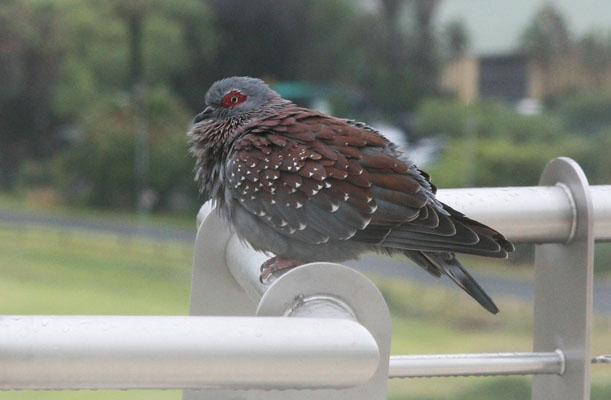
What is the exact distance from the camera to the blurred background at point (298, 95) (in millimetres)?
3312

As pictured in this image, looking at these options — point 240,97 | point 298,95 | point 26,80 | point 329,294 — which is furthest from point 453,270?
point 26,80

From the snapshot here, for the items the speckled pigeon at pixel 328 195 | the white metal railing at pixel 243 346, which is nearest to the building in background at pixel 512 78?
the speckled pigeon at pixel 328 195

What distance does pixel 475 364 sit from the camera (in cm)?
71

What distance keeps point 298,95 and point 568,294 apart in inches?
107

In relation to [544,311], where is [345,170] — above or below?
above

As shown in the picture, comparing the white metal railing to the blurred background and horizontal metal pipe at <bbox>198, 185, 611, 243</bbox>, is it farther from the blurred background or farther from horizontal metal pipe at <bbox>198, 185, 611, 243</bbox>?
the blurred background

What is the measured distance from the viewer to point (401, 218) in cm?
96

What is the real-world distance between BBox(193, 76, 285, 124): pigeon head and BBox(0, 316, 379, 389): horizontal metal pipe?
775 mm

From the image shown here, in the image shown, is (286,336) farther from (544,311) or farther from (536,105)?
(536,105)

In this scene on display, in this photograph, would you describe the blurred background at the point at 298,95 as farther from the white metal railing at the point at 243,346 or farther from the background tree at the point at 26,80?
the white metal railing at the point at 243,346

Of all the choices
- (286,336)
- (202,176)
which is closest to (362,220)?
(202,176)

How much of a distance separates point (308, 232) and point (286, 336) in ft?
1.96

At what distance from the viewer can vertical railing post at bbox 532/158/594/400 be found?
686 millimetres

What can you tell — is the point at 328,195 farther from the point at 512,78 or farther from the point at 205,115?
the point at 512,78
